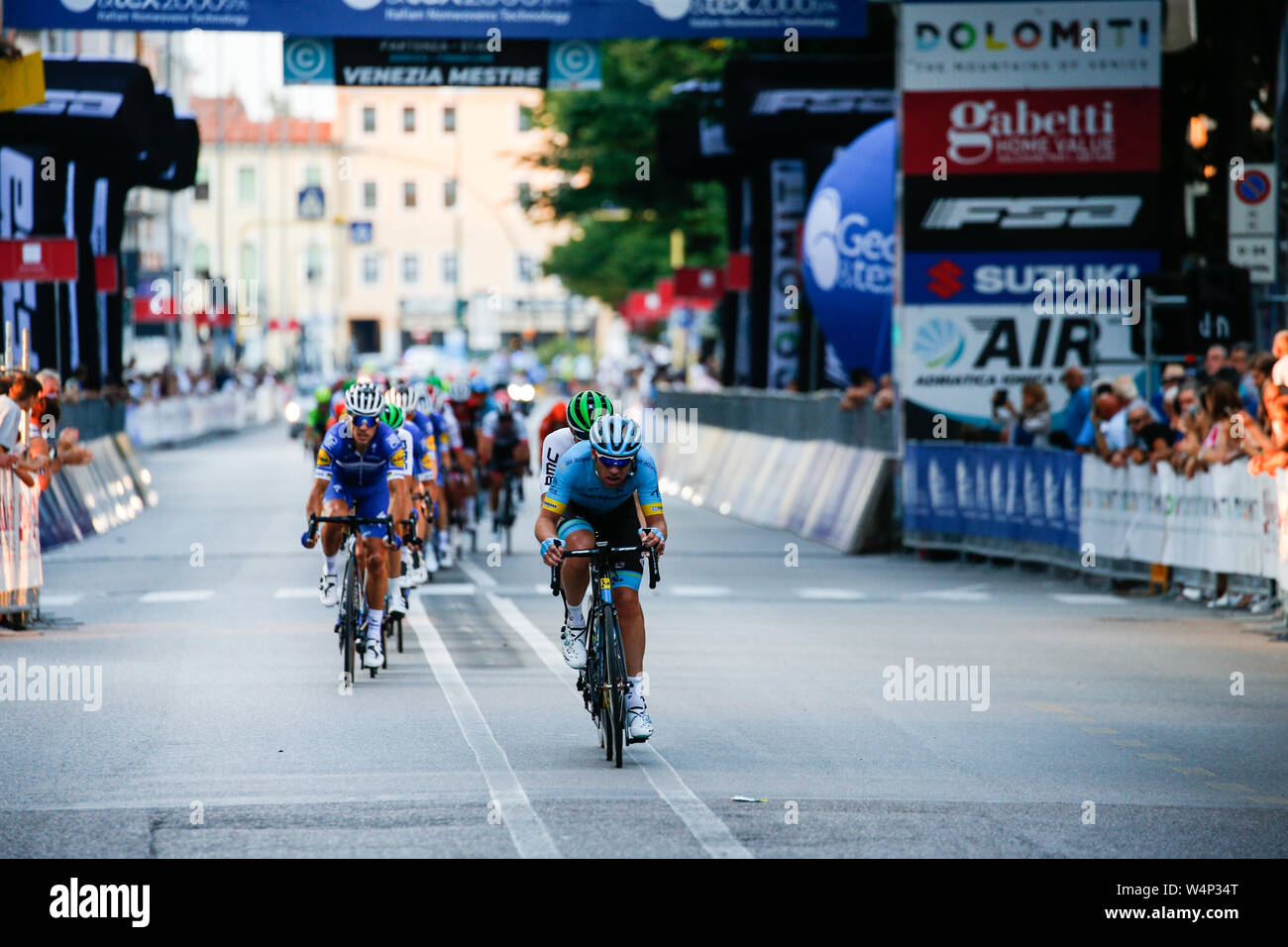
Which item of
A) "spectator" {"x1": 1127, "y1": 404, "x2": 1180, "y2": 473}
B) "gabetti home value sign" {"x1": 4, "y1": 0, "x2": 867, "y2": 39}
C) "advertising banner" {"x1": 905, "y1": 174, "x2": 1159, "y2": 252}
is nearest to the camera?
"spectator" {"x1": 1127, "y1": 404, "x2": 1180, "y2": 473}

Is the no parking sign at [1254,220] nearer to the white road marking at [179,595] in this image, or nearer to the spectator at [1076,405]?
the spectator at [1076,405]

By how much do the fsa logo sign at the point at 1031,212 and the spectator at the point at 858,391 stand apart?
239 cm

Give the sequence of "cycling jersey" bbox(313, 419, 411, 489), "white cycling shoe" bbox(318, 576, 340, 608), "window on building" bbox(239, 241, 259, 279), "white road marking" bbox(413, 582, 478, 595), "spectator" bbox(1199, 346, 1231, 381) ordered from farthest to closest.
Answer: "window on building" bbox(239, 241, 259, 279), "spectator" bbox(1199, 346, 1231, 381), "white road marking" bbox(413, 582, 478, 595), "white cycling shoe" bbox(318, 576, 340, 608), "cycling jersey" bbox(313, 419, 411, 489)

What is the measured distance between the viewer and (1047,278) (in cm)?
2542

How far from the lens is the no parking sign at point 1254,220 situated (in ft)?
79.4

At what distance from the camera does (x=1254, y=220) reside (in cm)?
2438

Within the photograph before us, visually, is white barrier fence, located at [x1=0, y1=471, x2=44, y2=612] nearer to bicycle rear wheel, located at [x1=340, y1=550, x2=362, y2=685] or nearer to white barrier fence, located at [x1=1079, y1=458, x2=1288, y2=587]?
bicycle rear wheel, located at [x1=340, y1=550, x2=362, y2=685]

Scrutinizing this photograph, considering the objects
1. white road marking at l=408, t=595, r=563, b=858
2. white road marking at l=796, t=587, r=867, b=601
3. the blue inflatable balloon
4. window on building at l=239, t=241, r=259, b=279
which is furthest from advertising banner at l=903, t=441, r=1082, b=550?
window on building at l=239, t=241, r=259, b=279

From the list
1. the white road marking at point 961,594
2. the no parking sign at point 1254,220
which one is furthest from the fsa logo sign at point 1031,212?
the white road marking at point 961,594

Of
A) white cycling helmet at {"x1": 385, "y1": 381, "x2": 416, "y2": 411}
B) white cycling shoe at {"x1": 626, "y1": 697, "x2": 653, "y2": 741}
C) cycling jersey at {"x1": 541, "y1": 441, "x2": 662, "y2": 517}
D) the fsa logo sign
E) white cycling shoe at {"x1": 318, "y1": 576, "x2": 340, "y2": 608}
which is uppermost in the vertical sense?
the fsa logo sign

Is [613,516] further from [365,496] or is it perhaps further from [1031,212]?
[1031,212]

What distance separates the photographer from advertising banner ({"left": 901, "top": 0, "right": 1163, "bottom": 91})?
82.5ft
